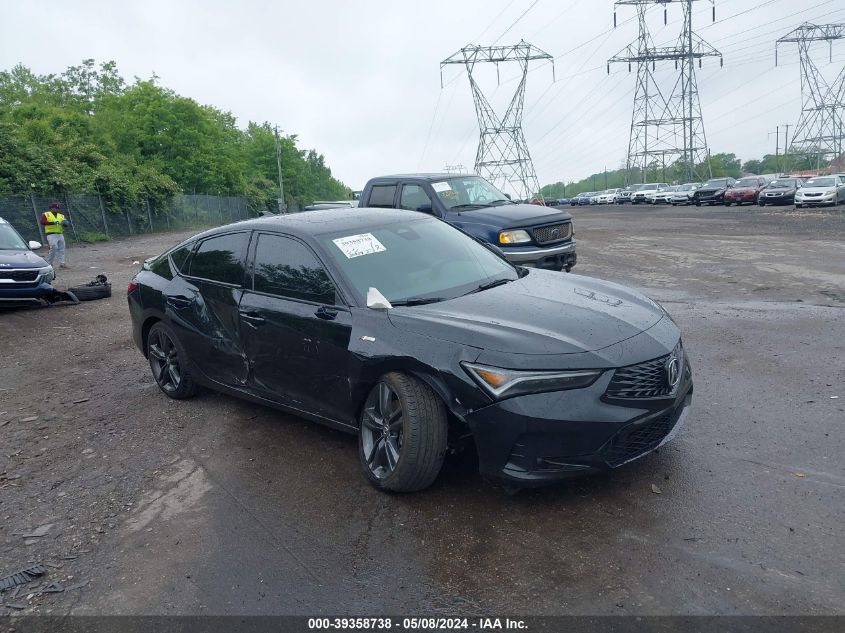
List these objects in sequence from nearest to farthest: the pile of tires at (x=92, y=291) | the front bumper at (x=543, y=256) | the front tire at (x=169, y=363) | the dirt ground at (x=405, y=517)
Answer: the dirt ground at (x=405, y=517), the front tire at (x=169, y=363), the front bumper at (x=543, y=256), the pile of tires at (x=92, y=291)

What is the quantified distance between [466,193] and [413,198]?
0.90m

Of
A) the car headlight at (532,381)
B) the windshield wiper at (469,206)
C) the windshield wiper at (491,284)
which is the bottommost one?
the car headlight at (532,381)

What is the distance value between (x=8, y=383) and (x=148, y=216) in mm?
35011

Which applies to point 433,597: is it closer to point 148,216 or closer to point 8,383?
point 8,383

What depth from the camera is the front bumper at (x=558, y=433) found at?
11.1 ft

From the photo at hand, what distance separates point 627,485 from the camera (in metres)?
3.82

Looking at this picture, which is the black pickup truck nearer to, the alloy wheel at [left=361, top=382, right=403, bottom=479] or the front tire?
the front tire

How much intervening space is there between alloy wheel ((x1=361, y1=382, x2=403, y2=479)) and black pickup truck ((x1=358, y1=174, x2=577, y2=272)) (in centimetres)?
548

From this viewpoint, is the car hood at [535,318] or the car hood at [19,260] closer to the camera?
the car hood at [535,318]

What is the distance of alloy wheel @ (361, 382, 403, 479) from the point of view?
12.6ft

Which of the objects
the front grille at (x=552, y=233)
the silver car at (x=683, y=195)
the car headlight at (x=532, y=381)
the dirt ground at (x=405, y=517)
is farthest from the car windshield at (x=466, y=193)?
the silver car at (x=683, y=195)

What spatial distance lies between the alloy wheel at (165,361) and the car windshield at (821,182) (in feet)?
111

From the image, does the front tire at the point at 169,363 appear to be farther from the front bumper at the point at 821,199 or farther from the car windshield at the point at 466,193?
the front bumper at the point at 821,199

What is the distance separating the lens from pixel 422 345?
372cm
